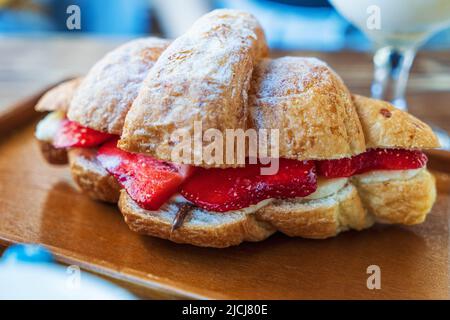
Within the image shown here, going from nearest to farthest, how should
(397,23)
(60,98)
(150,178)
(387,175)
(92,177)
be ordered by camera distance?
1. (150,178)
2. (387,175)
3. (92,177)
4. (60,98)
5. (397,23)

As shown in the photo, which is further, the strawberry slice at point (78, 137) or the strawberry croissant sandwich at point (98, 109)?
the strawberry slice at point (78, 137)

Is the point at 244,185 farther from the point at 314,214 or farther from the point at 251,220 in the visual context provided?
the point at 314,214

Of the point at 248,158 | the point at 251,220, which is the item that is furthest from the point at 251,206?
the point at 248,158

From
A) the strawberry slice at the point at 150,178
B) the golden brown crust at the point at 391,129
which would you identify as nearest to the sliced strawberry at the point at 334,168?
the golden brown crust at the point at 391,129

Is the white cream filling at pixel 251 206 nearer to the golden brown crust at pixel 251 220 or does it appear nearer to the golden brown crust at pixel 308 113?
the golden brown crust at pixel 251 220

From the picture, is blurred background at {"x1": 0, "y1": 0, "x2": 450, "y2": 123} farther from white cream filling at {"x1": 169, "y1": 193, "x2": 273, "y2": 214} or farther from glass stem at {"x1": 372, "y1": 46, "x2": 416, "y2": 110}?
white cream filling at {"x1": 169, "y1": 193, "x2": 273, "y2": 214}

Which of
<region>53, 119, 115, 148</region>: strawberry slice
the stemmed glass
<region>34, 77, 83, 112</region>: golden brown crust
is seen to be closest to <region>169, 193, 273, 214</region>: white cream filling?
<region>53, 119, 115, 148</region>: strawberry slice

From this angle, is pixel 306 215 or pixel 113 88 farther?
pixel 113 88
